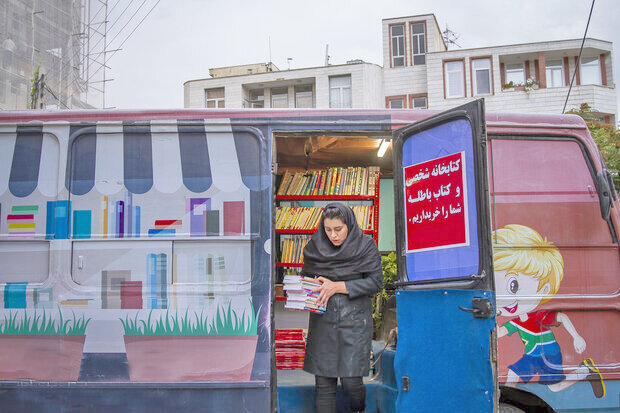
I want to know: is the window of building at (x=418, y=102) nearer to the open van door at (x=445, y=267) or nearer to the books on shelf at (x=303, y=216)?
the books on shelf at (x=303, y=216)

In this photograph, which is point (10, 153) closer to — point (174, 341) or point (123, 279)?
point (123, 279)

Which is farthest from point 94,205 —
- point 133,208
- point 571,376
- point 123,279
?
point 571,376

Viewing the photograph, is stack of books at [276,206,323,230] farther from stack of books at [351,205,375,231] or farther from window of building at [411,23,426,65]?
window of building at [411,23,426,65]

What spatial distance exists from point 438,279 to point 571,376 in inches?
51.2

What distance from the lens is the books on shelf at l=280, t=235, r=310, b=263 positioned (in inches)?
245

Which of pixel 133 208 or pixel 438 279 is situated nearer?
pixel 438 279

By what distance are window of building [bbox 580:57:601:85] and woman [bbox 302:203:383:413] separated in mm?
26237

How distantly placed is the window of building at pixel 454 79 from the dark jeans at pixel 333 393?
23.0m

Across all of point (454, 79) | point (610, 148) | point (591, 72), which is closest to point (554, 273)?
point (610, 148)

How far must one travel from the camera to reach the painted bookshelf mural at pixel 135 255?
3811 mm

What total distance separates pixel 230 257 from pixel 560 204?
2624 mm

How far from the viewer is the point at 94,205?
13.0 feet

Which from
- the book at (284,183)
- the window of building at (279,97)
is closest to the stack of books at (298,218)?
the book at (284,183)

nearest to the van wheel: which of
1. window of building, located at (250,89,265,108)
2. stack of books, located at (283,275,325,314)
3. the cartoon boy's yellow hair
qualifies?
the cartoon boy's yellow hair
